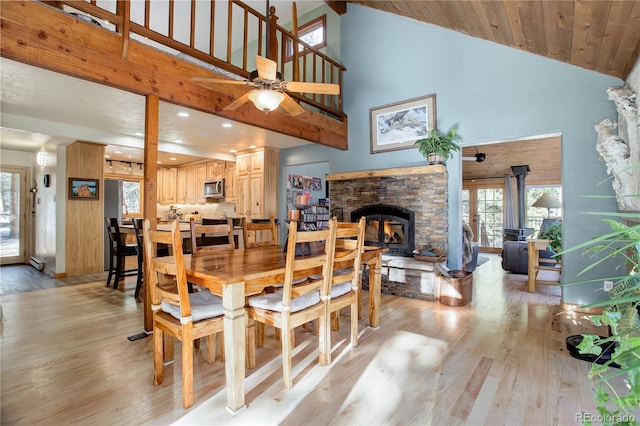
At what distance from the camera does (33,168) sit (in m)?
6.45

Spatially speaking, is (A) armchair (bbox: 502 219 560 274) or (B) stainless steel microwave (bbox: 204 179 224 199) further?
(B) stainless steel microwave (bbox: 204 179 224 199)

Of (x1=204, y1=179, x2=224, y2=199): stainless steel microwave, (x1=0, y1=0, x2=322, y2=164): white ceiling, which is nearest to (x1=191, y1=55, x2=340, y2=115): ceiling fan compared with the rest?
(x1=0, y1=0, x2=322, y2=164): white ceiling

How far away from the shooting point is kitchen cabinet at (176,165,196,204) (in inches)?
307

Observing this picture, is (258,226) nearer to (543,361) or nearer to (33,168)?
(543,361)

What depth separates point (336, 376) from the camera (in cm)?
215

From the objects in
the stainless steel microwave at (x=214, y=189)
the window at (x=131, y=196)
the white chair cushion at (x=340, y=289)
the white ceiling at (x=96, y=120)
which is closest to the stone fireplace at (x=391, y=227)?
the white ceiling at (x=96, y=120)

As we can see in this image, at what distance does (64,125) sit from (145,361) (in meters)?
4.07

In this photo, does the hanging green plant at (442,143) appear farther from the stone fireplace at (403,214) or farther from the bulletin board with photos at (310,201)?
the bulletin board with photos at (310,201)

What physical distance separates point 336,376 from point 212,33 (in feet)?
10.8

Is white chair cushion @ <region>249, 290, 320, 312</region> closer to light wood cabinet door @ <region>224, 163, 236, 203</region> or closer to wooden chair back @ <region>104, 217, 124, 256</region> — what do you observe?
wooden chair back @ <region>104, 217, 124, 256</region>

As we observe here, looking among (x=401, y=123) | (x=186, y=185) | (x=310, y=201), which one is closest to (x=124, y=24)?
(x=401, y=123)

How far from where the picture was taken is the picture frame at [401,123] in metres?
4.55

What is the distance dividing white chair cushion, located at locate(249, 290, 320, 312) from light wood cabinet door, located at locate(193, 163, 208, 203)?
5866mm

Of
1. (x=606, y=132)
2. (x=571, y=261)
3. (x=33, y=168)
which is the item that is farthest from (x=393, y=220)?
(x=33, y=168)
